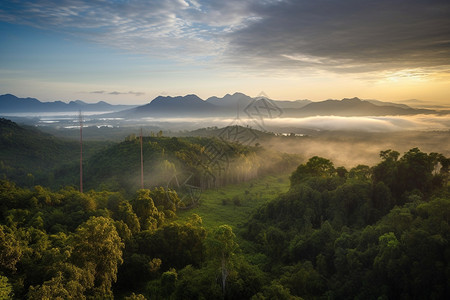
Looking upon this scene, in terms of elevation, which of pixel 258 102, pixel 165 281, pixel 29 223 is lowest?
pixel 165 281

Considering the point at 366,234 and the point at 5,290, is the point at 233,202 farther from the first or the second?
the point at 5,290

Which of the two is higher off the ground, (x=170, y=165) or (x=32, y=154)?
(x=170, y=165)

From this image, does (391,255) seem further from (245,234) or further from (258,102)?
(258,102)

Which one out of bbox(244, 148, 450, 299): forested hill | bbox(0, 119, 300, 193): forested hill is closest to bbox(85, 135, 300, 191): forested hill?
bbox(0, 119, 300, 193): forested hill

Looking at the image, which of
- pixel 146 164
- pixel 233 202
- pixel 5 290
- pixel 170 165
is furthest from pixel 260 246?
pixel 146 164

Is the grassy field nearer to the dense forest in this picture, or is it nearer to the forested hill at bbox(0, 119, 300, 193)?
the forested hill at bbox(0, 119, 300, 193)

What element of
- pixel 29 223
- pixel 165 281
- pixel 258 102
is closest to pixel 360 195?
pixel 258 102

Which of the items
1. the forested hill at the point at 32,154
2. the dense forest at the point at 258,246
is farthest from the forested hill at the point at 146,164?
the dense forest at the point at 258,246
